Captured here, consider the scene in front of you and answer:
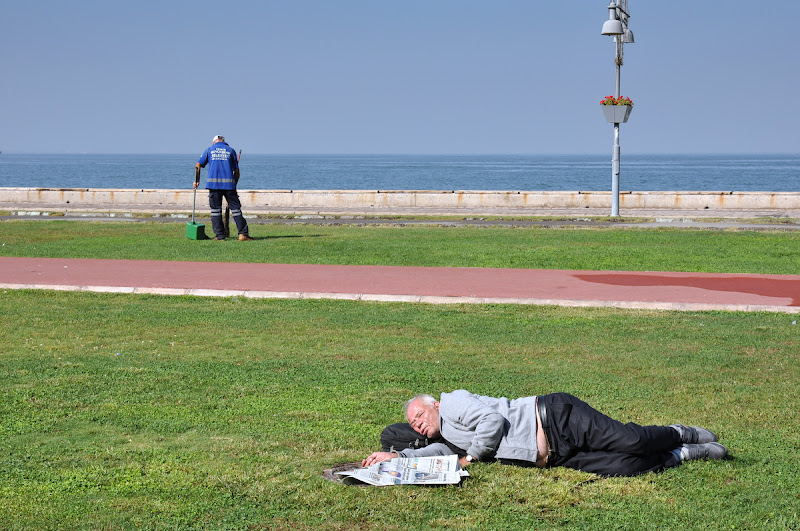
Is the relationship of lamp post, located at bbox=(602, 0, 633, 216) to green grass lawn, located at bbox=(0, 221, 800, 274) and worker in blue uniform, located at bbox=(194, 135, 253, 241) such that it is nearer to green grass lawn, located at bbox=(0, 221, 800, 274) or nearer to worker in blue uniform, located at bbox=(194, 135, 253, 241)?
green grass lawn, located at bbox=(0, 221, 800, 274)

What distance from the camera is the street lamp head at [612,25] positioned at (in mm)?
28984

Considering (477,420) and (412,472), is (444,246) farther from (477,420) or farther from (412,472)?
(412,472)

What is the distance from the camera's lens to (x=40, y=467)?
586cm

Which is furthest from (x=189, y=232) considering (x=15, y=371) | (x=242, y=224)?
(x=15, y=371)

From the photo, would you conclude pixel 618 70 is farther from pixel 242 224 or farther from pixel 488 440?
pixel 488 440

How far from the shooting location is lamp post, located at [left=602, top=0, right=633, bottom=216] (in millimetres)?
29062

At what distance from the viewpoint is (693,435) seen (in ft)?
19.7

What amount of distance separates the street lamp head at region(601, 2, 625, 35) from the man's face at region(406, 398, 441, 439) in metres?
24.8

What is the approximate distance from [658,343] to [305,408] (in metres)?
4.02

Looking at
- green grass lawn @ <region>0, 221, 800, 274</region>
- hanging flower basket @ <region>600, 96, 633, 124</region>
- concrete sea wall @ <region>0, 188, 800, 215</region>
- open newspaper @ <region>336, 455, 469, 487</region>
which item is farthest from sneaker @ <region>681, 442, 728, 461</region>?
concrete sea wall @ <region>0, 188, 800, 215</region>

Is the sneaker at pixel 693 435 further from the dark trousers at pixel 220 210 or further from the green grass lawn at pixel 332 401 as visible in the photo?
the dark trousers at pixel 220 210

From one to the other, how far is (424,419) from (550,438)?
741mm

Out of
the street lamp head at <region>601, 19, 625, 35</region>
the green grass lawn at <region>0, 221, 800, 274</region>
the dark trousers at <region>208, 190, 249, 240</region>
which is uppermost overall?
the street lamp head at <region>601, 19, 625, 35</region>

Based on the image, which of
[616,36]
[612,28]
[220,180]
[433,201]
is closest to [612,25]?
[612,28]
